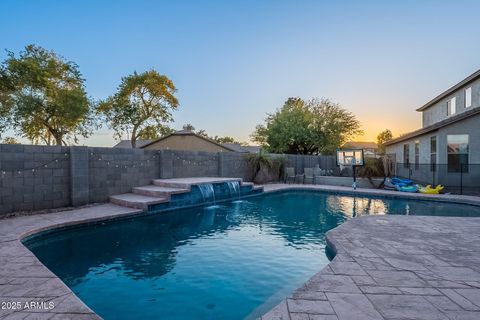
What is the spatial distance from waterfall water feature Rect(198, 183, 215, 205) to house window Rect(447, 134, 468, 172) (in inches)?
418

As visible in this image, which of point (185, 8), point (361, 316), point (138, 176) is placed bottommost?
point (361, 316)

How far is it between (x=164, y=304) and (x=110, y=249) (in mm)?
2386

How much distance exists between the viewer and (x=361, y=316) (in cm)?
235

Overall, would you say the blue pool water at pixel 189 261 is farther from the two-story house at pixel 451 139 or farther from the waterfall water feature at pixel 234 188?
the two-story house at pixel 451 139

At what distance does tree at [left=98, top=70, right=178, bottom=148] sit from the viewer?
90.8ft

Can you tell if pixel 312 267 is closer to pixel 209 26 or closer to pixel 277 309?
pixel 277 309

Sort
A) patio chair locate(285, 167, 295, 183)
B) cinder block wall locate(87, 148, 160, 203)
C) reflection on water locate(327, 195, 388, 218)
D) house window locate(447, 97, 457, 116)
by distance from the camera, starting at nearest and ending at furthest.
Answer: cinder block wall locate(87, 148, 160, 203)
reflection on water locate(327, 195, 388, 218)
house window locate(447, 97, 457, 116)
patio chair locate(285, 167, 295, 183)

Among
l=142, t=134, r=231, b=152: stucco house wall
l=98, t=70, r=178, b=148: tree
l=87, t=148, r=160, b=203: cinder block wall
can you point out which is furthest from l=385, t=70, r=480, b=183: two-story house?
l=98, t=70, r=178, b=148: tree

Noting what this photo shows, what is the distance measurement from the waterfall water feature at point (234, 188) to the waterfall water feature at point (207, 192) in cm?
100

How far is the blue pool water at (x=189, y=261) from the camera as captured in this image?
3.07 metres

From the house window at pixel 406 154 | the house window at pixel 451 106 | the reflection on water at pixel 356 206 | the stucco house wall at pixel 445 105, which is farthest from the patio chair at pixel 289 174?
the house window at pixel 451 106

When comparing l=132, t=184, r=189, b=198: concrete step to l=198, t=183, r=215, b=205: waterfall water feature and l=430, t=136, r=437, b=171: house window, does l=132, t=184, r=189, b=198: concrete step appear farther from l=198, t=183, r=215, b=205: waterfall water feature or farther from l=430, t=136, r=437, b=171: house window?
l=430, t=136, r=437, b=171: house window

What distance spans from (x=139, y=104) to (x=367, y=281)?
28.7 meters

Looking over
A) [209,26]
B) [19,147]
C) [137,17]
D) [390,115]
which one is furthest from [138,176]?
[390,115]
